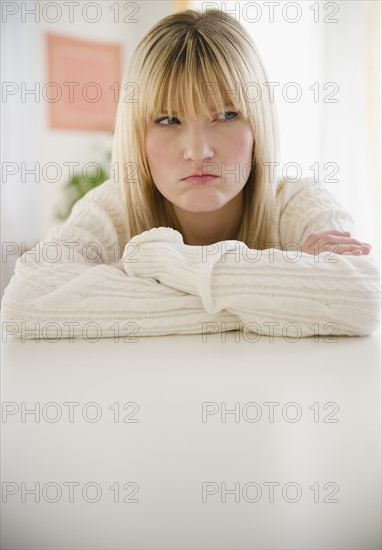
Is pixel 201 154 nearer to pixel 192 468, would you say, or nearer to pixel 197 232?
pixel 197 232

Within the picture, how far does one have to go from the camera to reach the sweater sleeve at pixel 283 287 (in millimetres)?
1020

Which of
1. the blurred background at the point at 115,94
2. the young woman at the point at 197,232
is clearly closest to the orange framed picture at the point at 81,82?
the blurred background at the point at 115,94

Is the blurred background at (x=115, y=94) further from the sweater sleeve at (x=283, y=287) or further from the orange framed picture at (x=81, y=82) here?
the sweater sleeve at (x=283, y=287)

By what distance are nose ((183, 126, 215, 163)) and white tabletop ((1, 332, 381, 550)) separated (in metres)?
0.57

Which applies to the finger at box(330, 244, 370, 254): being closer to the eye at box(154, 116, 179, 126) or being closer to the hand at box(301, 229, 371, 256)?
the hand at box(301, 229, 371, 256)

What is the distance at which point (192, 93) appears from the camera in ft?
4.00

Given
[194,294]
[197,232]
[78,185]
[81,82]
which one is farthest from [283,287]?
[81,82]

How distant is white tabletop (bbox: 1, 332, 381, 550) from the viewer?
68 centimetres

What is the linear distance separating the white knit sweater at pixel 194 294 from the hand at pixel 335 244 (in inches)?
2.4

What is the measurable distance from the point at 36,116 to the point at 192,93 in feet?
6.71

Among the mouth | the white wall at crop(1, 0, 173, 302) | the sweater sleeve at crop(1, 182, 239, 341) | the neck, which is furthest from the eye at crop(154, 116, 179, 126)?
the white wall at crop(1, 0, 173, 302)

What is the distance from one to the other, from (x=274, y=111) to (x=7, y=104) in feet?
6.26

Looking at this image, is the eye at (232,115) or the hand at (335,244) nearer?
the hand at (335,244)

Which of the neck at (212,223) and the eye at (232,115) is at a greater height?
the eye at (232,115)
